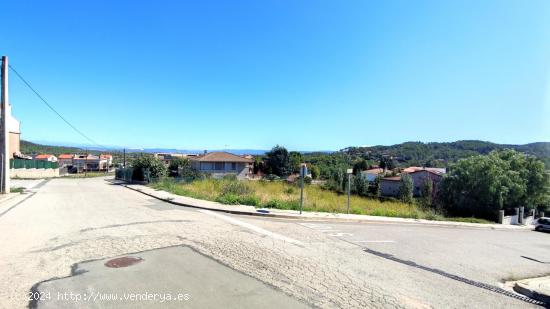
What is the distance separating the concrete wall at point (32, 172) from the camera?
134 feet

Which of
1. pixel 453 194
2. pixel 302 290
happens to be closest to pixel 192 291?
pixel 302 290

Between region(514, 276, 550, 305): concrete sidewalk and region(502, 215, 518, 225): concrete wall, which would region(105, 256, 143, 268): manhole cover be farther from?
region(502, 215, 518, 225): concrete wall

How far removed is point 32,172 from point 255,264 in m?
51.1

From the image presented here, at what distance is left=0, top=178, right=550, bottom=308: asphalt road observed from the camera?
16.9 feet

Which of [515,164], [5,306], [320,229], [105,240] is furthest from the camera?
[515,164]

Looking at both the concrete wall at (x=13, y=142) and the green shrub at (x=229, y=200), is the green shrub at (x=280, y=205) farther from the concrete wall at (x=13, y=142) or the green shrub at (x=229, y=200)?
the concrete wall at (x=13, y=142)

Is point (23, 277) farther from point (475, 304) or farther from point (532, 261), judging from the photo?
point (532, 261)

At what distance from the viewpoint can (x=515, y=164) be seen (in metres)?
33.7

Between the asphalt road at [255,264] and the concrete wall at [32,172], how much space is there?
37517 millimetres

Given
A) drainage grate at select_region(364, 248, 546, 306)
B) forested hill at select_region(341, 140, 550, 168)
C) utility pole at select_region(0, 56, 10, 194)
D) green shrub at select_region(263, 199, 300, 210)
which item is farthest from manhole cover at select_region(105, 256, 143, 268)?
forested hill at select_region(341, 140, 550, 168)

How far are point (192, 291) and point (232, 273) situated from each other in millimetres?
1048

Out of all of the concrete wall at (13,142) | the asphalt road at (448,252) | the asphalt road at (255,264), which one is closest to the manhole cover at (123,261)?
the asphalt road at (255,264)

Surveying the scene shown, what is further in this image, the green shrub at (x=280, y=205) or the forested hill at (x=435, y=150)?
the forested hill at (x=435, y=150)

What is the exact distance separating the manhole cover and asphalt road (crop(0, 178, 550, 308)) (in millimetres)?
177
